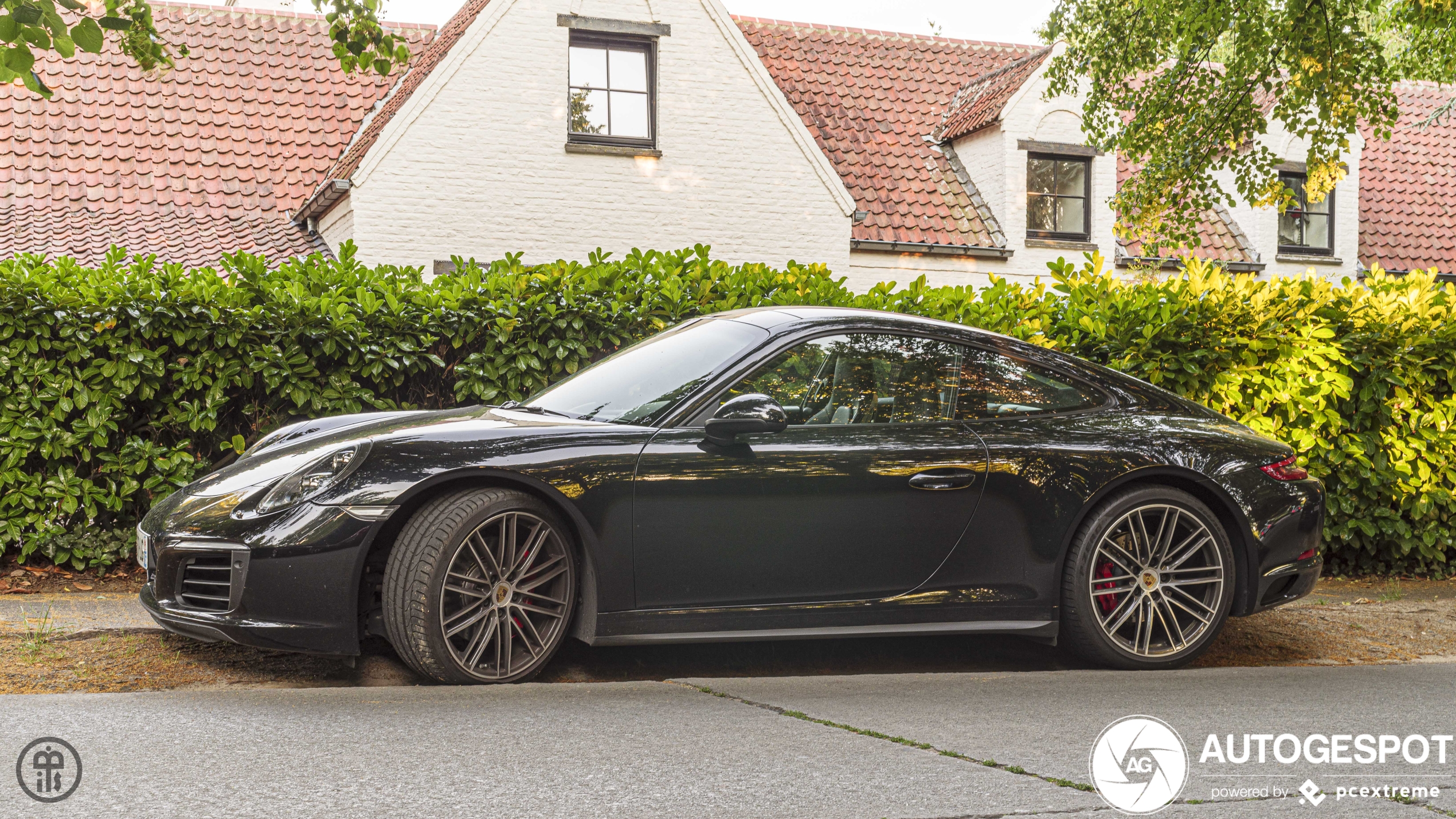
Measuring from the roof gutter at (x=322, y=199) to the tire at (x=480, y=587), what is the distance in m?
11.5

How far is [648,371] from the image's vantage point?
530 cm

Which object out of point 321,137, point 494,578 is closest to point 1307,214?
point 321,137

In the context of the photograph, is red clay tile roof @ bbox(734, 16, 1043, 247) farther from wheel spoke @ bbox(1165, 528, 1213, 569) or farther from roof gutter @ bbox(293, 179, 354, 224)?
wheel spoke @ bbox(1165, 528, 1213, 569)

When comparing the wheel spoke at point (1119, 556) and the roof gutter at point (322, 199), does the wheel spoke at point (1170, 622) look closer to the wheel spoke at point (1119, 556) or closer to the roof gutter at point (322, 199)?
the wheel spoke at point (1119, 556)

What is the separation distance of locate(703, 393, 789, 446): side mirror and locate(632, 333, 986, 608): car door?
9 cm

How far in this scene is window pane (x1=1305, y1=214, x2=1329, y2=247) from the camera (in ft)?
67.4

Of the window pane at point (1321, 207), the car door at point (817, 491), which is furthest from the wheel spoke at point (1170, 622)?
the window pane at point (1321, 207)

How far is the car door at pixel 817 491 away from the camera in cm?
467

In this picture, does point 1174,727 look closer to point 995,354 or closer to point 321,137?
point 995,354

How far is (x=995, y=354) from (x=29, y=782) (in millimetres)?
3898

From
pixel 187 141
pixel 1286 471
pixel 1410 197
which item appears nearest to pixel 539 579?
pixel 1286 471

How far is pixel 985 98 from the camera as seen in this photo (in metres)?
19.1

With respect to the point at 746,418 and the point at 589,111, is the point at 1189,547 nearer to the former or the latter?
the point at 746,418

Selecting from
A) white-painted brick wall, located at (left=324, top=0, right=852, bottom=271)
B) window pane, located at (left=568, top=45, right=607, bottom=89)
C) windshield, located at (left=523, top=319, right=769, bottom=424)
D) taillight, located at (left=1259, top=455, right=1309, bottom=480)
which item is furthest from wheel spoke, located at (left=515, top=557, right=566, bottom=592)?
window pane, located at (left=568, top=45, right=607, bottom=89)
